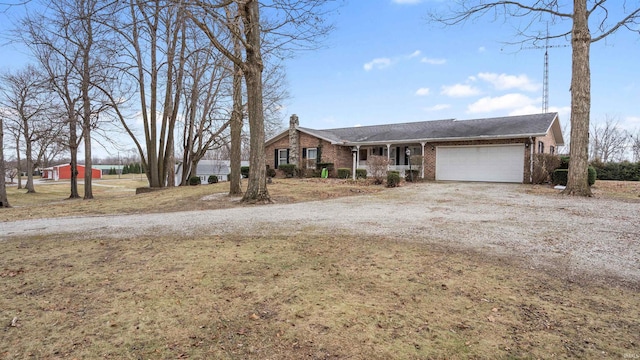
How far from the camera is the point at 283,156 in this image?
23.6m

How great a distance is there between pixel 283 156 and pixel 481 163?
41.7 feet

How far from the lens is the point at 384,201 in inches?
389

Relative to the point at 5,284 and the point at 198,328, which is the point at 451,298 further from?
the point at 5,284

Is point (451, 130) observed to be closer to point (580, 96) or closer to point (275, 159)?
point (580, 96)

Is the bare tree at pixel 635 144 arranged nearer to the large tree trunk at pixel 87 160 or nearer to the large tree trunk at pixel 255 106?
the large tree trunk at pixel 255 106

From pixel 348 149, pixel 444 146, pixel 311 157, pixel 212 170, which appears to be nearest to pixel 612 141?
pixel 444 146

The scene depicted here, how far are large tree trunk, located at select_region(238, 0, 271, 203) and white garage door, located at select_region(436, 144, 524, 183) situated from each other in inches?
483

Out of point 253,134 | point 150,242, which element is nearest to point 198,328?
point 150,242

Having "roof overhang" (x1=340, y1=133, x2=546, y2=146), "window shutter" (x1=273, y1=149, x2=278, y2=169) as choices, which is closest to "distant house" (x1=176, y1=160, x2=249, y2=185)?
"window shutter" (x1=273, y1=149, x2=278, y2=169)

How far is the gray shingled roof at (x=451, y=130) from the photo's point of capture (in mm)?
16547

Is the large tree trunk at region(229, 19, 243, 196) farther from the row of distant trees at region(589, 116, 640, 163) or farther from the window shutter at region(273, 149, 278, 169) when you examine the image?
the row of distant trees at region(589, 116, 640, 163)

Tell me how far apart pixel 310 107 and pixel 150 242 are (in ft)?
65.5

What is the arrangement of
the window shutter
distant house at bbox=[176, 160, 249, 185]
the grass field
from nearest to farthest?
the grass field < the window shutter < distant house at bbox=[176, 160, 249, 185]

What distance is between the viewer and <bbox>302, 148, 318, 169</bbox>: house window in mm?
21484
